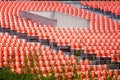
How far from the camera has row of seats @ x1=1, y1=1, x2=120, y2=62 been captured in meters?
11.5

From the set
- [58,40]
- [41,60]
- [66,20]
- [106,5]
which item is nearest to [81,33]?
[58,40]

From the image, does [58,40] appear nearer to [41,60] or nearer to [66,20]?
[41,60]

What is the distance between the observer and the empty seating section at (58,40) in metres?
9.85

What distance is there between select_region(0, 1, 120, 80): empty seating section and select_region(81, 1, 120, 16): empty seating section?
819 mm

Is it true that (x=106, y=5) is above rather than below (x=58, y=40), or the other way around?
above

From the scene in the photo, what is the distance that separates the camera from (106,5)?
16.5 metres

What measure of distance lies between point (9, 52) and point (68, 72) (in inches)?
72.3

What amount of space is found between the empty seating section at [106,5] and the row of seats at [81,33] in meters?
1.19

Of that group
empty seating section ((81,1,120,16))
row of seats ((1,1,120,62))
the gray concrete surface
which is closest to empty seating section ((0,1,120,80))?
row of seats ((1,1,120,62))

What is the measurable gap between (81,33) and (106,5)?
13.6ft

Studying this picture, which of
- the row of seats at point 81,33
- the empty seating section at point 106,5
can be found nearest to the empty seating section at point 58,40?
the row of seats at point 81,33

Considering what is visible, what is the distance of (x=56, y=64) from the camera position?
991 cm

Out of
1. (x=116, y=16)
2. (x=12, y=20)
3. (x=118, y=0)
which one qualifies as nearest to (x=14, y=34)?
(x=12, y=20)

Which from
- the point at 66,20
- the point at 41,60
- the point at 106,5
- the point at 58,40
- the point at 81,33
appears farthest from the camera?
the point at 106,5
